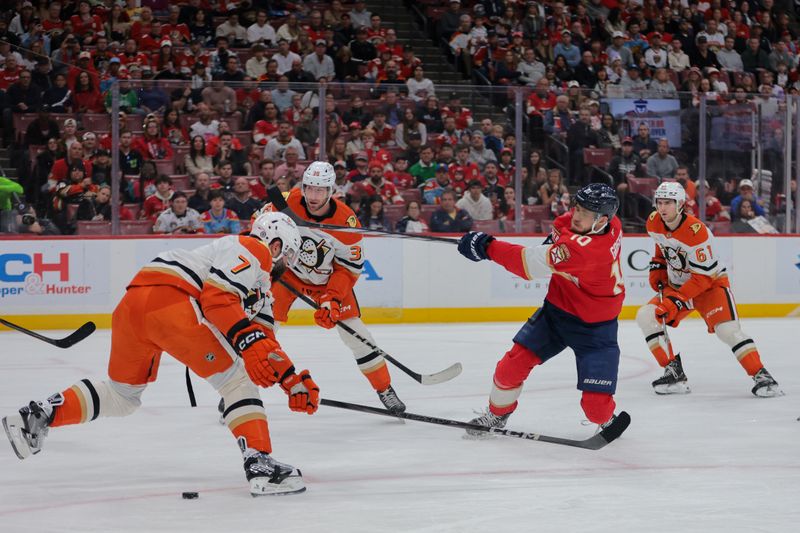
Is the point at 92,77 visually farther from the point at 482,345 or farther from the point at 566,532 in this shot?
the point at 566,532

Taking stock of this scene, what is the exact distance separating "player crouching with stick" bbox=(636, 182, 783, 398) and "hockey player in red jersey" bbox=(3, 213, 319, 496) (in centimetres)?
271

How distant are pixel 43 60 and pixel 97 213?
1292 millimetres

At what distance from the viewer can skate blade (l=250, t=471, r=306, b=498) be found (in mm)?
3850

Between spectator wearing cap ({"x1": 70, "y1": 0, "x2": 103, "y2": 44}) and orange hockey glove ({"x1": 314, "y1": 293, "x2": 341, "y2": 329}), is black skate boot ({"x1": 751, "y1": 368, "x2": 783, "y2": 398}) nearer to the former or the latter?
orange hockey glove ({"x1": 314, "y1": 293, "x2": 341, "y2": 329})

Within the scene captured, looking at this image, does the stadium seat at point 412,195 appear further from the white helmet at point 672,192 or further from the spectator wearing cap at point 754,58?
the spectator wearing cap at point 754,58

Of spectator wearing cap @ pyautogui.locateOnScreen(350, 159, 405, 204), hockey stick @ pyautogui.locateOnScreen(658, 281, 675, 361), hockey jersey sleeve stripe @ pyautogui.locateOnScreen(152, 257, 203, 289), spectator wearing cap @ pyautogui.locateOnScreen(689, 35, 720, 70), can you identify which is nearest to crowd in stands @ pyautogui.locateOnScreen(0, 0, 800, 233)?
spectator wearing cap @ pyautogui.locateOnScreen(350, 159, 405, 204)

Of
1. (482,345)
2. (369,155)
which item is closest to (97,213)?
(369,155)

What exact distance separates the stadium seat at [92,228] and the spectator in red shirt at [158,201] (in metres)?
0.28

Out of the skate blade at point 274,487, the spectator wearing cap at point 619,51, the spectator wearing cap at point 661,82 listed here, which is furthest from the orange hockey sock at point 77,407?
the spectator wearing cap at point 619,51

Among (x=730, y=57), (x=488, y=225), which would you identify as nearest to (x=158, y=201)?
(x=488, y=225)

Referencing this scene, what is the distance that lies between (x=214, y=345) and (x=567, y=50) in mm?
9786

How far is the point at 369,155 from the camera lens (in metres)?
9.53

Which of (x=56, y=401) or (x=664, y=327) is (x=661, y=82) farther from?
(x=56, y=401)

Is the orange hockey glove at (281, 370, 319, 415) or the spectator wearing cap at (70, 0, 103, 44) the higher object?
the spectator wearing cap at (70, 0, 103, 44)
